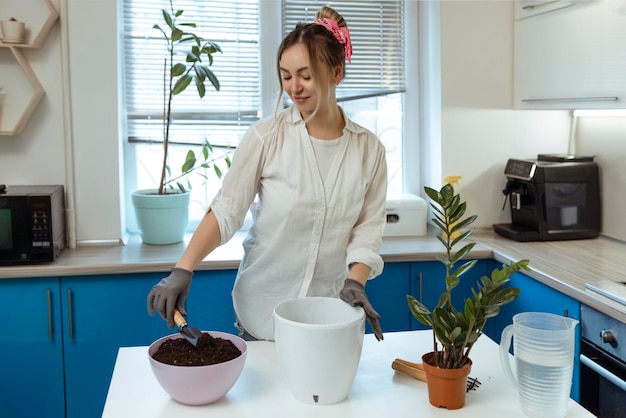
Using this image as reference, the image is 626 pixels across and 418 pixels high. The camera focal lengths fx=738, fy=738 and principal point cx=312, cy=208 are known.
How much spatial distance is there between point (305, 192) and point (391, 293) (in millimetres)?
1036

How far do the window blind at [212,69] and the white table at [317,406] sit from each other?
180cm

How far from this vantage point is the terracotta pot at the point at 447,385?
1.32m

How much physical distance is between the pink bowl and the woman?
47cm

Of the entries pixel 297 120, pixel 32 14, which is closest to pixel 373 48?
pixel 32 14

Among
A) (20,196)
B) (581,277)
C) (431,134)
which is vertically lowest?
(581,277)

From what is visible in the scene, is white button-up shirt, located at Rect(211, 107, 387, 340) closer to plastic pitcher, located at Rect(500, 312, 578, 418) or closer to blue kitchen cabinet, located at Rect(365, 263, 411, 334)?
plastic pitcher, located at Rect(500, 312, 578, 418)

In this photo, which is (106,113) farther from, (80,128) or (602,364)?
(602,364)

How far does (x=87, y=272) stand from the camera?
8.53 ft

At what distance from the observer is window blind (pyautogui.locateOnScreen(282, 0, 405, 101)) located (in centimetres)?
334

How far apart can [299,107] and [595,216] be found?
168 cm

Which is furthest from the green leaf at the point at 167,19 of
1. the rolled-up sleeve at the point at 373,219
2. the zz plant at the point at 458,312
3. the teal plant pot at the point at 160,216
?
the zz plant at the point at 458,312

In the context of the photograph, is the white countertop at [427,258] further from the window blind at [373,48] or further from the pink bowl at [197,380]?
the pink bowl at [197,380]

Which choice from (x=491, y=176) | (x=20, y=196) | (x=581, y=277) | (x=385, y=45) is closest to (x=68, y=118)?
(x=20, y=196)

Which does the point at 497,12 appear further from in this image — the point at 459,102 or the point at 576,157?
the point at 576,157
